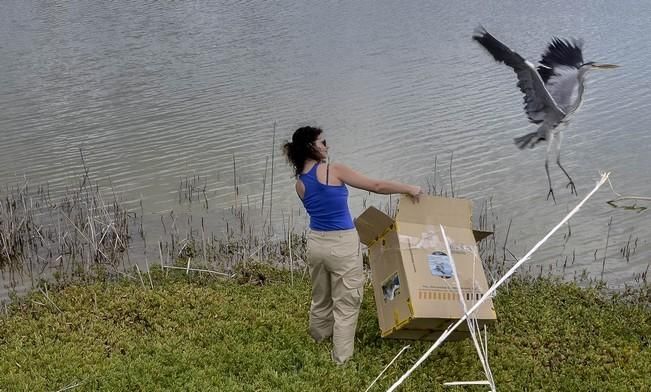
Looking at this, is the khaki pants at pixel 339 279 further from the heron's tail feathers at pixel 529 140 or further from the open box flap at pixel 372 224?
the heron's tail feathers at pixel 529 140

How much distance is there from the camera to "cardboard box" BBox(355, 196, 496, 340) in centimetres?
442

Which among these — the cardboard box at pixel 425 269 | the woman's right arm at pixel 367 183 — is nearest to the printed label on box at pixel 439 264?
the cardboard box at pixel 425 269

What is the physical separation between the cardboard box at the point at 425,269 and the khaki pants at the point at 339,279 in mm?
250

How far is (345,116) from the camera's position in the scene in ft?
40.0

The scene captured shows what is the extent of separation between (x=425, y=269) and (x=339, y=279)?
58cm

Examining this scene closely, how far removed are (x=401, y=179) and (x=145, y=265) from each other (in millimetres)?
3869

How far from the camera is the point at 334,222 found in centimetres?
447

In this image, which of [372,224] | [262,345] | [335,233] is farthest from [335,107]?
[335,233]

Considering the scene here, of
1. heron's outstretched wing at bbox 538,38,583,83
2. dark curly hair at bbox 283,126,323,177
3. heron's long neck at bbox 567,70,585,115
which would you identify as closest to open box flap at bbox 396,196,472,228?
dark curly hair at bbox 283,126,323,177

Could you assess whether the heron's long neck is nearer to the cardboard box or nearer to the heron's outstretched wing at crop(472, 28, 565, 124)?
the heron's outstretched wing at crop(472, 28, 565, 124)

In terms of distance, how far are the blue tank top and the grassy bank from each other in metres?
0.98

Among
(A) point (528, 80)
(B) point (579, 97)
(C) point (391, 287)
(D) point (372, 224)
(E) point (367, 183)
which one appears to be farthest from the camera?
(A) point (528, 80)

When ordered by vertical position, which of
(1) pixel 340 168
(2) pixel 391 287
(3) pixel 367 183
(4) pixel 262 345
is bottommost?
(4) pixel 262 345

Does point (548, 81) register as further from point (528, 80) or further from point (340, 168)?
point (340, 168)
